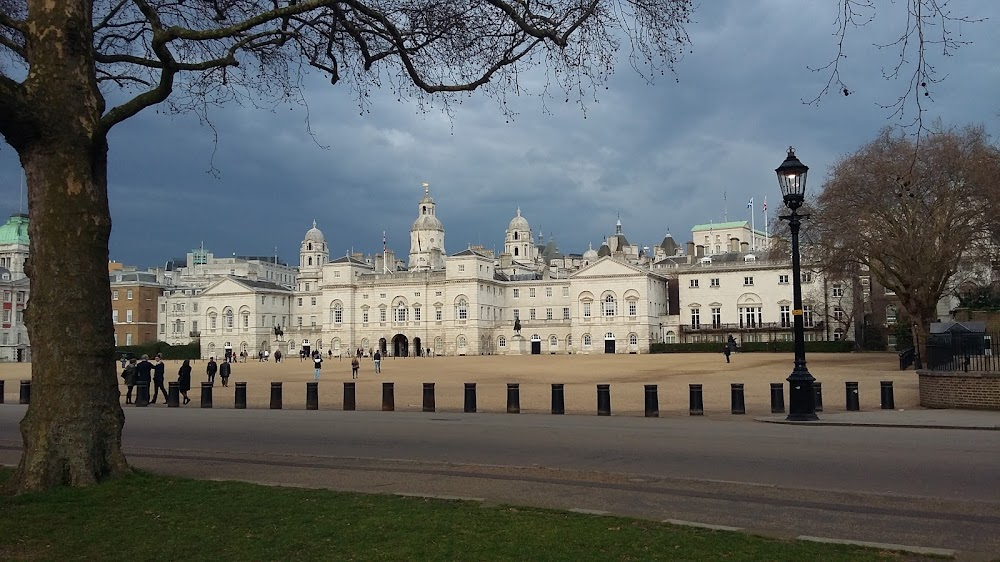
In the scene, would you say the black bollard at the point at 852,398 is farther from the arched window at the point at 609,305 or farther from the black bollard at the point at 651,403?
the arched window at the point at 609,305

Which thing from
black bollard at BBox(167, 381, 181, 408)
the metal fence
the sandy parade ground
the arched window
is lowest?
the sandy parade ground

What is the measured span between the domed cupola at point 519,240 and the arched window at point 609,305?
150 ft

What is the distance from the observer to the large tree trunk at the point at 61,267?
8719 millimetres

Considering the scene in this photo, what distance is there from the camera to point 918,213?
43.0 m

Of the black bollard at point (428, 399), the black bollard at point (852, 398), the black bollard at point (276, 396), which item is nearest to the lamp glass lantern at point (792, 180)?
the black bollard at point (852, 398)

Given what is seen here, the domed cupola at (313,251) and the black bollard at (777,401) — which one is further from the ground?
the domed cupola at (313,251)

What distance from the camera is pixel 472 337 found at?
100625 millimetres

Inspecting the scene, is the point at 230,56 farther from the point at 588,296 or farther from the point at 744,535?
the point at 588,296

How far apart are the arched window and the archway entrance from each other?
1066 inches

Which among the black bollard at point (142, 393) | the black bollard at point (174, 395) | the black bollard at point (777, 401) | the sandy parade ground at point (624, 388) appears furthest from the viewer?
the black bollard at point (142, 393)

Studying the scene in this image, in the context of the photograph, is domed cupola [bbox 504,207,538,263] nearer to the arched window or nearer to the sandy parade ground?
the arched window

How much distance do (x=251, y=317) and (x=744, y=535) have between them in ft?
362

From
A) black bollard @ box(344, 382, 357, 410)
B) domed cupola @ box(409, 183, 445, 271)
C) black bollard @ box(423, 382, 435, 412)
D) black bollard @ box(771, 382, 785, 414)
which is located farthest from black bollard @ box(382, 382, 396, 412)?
domed cupola @ box(409, 183, 445, 271)

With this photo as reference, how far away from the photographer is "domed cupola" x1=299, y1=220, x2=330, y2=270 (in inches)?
5162
